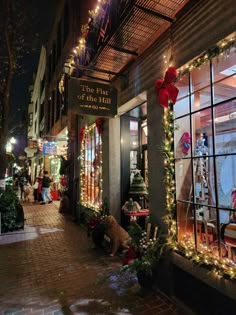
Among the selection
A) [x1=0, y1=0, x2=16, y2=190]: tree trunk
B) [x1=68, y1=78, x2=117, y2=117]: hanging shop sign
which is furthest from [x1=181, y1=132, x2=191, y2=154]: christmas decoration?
[x1=0, y1=0, x2=16, y2=190]: tree trunk

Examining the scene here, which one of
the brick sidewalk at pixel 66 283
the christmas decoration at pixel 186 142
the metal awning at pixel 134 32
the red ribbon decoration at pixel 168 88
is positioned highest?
the metal awning at pixel 134 32

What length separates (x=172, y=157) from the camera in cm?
372

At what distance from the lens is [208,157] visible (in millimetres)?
3236

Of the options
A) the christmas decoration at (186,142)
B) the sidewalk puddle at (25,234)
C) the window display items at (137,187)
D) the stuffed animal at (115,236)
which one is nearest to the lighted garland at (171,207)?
Result: the christmas decoration at (186,142)

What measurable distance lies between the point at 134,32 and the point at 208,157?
7.99ft

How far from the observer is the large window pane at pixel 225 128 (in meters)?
3.24

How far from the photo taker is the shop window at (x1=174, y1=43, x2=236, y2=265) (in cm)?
304

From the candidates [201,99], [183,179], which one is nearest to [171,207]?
[183,179]

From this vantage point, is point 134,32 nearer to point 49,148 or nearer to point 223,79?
point 223,79

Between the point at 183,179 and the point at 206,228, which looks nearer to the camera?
the point at 206,228

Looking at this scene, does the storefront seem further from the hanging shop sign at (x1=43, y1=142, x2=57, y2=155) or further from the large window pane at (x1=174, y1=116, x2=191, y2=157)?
the hanging shop sign at (x1=43, y1=142, x2=57, y2=155)

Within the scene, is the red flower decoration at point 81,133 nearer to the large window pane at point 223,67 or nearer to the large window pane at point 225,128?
the large window pane at point 225,128

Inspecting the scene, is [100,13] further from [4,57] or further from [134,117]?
[4,57]

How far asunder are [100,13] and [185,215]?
433 centimetres
